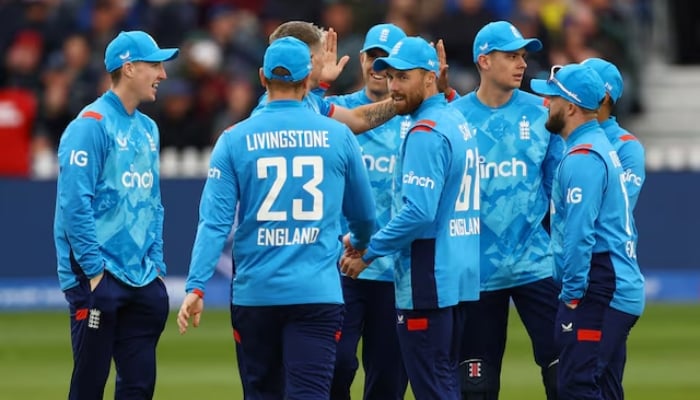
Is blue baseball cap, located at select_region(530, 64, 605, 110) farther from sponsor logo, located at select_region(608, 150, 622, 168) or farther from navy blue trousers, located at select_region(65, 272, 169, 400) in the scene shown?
navy blue trousers, located at select_region(65, 272, 169, 400)

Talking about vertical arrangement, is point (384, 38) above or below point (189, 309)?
above

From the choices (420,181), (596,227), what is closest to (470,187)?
(420,181)

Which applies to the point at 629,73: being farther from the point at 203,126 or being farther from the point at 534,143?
the point at 534,143

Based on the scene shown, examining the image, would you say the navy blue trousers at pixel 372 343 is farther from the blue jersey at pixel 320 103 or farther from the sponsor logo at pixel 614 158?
the sponsor logo at pixel 614 158

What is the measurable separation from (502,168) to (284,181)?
6.83 ft

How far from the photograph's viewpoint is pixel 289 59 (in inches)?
340

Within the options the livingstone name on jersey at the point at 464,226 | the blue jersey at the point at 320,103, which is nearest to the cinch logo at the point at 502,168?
the livingstone name on jersey at the point at 464,226

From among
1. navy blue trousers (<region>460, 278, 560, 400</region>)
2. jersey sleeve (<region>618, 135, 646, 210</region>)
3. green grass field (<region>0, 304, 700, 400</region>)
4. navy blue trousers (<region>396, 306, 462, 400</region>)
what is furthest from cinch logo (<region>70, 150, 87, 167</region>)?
green grass field (<region>0, 304, 700, 400</region>)

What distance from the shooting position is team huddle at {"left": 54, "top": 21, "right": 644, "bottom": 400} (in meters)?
8.68

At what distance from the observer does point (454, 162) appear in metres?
9.20

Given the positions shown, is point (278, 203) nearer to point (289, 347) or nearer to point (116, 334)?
point (289, 347)

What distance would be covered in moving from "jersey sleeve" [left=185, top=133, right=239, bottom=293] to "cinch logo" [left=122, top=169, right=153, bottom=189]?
0.99m

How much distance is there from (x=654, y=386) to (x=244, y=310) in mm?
5612

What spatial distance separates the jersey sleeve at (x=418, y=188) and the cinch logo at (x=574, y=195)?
71 centimetres
